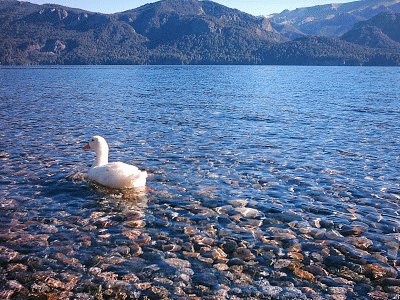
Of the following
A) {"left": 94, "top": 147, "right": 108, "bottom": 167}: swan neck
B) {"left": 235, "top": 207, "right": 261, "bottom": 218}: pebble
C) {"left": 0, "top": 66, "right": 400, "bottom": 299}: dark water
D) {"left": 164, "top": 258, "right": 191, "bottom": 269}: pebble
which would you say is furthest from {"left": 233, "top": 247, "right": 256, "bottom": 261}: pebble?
{"left": 94, "top": 147, "right": 108, "bottom": 167}: swan neck

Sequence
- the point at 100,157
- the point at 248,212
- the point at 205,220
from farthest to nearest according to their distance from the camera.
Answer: the point at 100,157 < the point at 248,212 < the point at 205,220

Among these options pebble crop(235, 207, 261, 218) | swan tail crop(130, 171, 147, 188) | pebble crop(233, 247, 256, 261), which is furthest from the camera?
swan tail crop(130, 171, 147, 188)

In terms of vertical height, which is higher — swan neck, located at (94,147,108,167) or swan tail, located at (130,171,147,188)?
swan neck, located at (94,147,108,167)

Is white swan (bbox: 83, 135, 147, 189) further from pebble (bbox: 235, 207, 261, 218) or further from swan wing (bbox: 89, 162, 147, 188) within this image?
pebble (bbox: 235, 207, 261, 218)

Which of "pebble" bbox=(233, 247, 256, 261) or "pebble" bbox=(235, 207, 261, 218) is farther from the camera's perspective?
"pebble" bbox=(235, 207, 261, 218)

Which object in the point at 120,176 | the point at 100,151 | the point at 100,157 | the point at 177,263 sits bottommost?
the point at 177,263

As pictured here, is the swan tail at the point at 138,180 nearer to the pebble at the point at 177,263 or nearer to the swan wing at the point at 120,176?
the swan wing at the point at 120,176

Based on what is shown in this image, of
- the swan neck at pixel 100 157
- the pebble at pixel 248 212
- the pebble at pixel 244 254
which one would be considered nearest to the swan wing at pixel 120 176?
the swan neck at pixel 100 157

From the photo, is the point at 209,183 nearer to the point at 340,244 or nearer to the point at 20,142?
the point at 340,244

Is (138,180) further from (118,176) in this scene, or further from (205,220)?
(205,220)

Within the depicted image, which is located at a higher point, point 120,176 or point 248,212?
point 120,176

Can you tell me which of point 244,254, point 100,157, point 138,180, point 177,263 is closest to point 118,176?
point 138,180

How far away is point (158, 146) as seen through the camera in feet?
65.8

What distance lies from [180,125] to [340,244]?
18.8 metres
